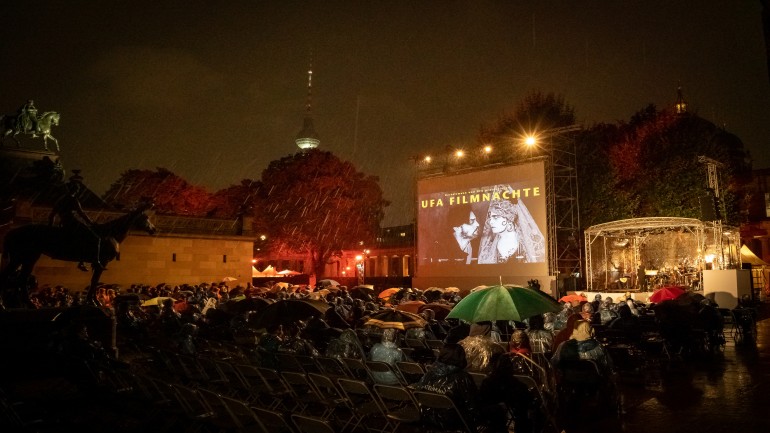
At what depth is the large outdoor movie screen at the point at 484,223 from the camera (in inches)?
916

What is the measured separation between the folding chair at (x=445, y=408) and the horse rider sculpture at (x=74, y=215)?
6.80 metres

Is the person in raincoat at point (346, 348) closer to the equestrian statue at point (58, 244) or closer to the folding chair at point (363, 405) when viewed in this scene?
the folding chair at point (363, 405)

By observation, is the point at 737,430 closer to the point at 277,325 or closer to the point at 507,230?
the point at 277,325

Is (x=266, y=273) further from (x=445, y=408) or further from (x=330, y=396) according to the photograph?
(x=445, y=408)

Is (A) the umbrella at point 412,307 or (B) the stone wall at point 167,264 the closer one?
(A) the umbrella at point 412,307

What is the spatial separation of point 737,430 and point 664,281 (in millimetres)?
18059

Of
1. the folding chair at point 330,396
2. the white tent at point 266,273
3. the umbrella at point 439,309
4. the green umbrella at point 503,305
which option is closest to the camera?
the folding chair at point 330,396

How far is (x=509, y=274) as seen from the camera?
23.6 metres

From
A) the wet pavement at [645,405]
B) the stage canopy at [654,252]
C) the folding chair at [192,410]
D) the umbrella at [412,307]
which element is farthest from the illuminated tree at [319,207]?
the folding chair at [192,410]

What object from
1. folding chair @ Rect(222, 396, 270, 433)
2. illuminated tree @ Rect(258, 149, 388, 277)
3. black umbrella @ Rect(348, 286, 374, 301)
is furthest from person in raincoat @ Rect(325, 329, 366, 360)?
illuminated tree @ Rect(258, 149, 388, 277)

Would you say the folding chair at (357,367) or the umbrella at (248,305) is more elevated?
the umbrella at (248,305)

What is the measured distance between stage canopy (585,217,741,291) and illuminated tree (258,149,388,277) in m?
18.5

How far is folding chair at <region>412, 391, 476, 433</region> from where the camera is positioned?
4180mm

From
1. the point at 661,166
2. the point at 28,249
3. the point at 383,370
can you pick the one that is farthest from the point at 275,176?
the point at 383,370
